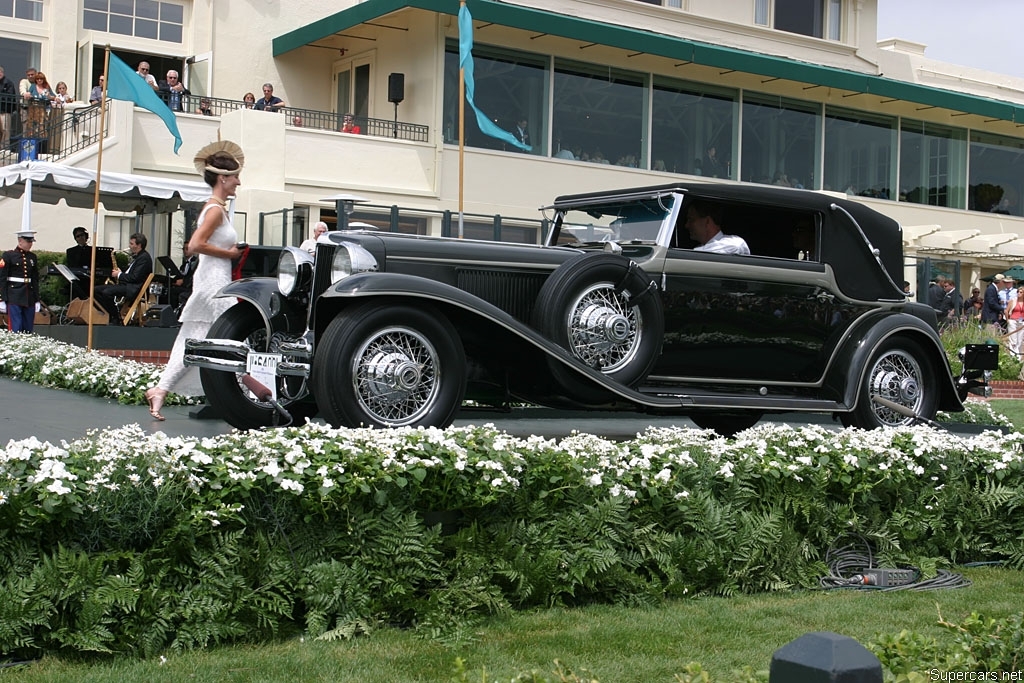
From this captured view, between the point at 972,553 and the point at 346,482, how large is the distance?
3369mm

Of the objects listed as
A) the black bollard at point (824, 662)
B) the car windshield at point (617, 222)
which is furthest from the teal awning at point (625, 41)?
the black bollard at point (824, 662)

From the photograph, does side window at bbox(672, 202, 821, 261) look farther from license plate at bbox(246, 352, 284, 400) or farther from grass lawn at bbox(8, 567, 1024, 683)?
grass lawn at bbox(8, 567, 1024, 683)

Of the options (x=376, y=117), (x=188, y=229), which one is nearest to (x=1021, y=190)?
(x=376, y=117)

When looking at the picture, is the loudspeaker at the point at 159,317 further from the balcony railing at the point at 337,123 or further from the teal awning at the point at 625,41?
the teal awning at the point at 625,41

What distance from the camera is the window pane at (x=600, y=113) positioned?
83.8 ft

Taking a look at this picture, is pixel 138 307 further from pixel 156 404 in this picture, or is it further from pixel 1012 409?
pixel 1012 409

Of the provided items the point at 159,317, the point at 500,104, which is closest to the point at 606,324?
the point at 159,317

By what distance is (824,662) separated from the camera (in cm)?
182

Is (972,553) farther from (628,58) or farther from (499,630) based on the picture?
(628,58)

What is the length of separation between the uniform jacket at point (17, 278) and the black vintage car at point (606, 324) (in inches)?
373

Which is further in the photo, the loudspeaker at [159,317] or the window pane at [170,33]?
the window pane at [170,33]

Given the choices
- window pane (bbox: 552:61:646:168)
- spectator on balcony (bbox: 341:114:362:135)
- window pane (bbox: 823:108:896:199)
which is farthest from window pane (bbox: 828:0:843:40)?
spectator on balcony (bbox: 341:114:362:135)

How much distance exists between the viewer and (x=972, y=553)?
19.6 ft

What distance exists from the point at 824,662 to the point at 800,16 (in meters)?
32.0
